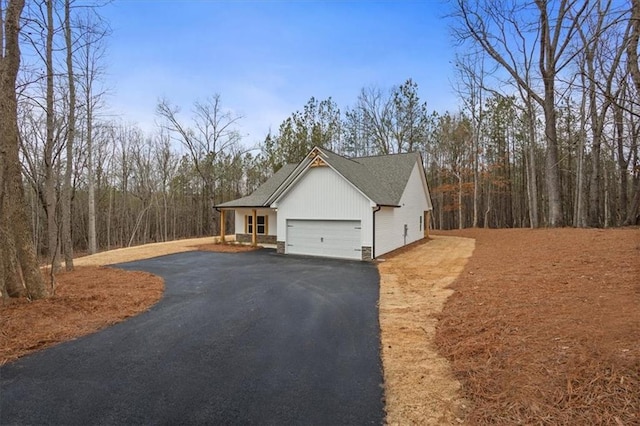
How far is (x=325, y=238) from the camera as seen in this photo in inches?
603

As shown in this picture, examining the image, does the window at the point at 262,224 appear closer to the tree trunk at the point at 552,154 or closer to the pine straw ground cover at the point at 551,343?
the pine straw ground cover at the point at 551,343

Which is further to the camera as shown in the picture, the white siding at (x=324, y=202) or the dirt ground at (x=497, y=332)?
the white siding at (x=324, y=202)

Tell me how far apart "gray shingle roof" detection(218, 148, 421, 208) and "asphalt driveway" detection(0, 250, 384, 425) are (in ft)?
26.8

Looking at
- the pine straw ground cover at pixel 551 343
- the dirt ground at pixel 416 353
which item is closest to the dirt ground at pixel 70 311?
the dirt ground at pixel 416 353

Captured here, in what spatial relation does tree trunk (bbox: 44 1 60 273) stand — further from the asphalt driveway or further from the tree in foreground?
the asphalt driveway

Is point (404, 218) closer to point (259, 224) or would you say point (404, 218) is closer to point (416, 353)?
point (259, 224)

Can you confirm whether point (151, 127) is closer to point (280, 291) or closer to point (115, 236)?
point (115, 236)

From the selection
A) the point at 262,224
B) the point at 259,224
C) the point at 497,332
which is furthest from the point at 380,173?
the point at 497,332

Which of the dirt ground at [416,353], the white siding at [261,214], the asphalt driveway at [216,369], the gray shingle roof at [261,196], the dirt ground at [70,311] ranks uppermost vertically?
the gray shingle roof at [261,196]

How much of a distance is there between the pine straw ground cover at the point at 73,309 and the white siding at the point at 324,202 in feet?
23.4

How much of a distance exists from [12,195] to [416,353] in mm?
7843

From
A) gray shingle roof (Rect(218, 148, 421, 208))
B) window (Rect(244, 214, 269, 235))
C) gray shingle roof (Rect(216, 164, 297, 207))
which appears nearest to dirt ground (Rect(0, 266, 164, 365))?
gray shingle roof (Rect(218, 148, 421, 208))

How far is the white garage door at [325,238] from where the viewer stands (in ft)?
48.0

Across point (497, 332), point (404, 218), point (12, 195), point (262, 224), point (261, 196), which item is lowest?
point (497, 332)
